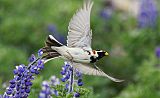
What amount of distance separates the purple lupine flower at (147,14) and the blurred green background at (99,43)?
108 millimetres

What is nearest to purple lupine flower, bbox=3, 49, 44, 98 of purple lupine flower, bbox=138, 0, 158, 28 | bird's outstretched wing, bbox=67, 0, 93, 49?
bird's outstretched wing, bbox=67, 0, 93, 49

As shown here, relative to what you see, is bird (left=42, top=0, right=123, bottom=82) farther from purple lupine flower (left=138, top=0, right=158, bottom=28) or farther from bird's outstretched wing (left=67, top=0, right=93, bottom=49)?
purple lupine flower (left=138, top=0, right=158, bottom=28)

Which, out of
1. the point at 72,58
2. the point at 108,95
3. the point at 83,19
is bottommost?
the point at 108,95

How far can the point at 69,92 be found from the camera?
3410mm

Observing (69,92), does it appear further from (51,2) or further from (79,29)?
(51,2)

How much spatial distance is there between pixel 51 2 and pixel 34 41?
5.02ft

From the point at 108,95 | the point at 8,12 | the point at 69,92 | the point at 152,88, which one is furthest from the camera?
the point at 8,12

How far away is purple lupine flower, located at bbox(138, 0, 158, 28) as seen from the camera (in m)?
7.22

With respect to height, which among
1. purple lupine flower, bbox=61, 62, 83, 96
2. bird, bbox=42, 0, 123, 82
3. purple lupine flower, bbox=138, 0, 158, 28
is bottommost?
purple lupine flower, bbox=61, 62, 83, 96

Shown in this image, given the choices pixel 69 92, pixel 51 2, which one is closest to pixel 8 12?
pixel 51 2

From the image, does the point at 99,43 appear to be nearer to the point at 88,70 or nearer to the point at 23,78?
the point at 23,78

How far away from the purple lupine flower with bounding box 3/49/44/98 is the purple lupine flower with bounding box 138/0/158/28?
3.98 m

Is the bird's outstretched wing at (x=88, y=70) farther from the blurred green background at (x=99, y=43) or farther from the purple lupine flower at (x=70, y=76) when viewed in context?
the blurred green background at (x=99, y=43)

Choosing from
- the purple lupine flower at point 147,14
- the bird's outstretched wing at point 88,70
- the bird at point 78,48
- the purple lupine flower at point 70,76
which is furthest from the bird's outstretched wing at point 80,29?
the purple lupine flower at point 147,14
